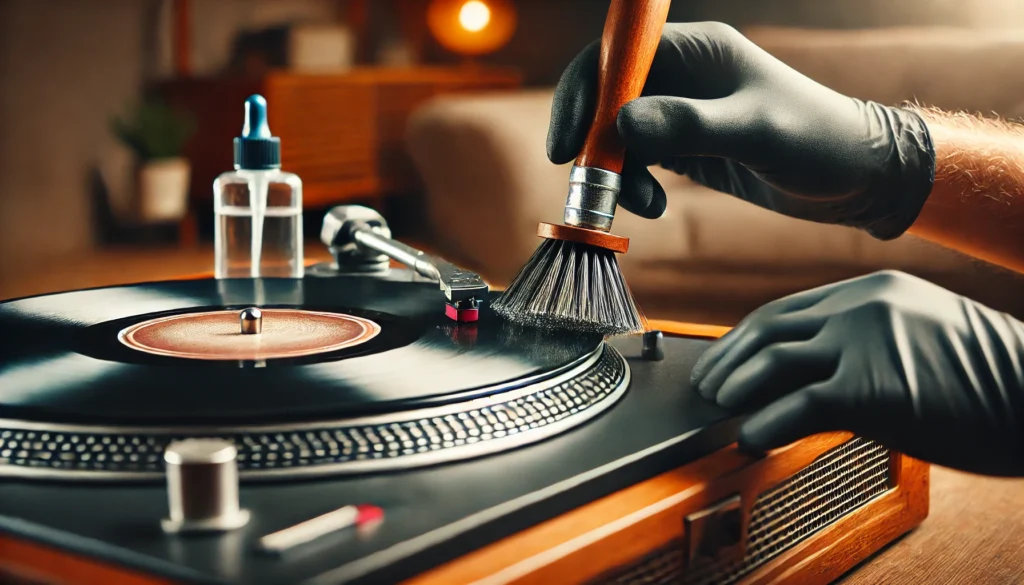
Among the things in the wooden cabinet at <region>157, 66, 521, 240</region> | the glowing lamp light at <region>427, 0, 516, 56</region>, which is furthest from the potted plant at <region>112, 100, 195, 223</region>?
the glowing lamp light at <region>427, 0, 516, 56</region>

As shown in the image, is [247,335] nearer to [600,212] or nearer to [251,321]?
[251,321]

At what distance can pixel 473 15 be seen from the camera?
418 cm

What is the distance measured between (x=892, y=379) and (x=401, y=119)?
348cm

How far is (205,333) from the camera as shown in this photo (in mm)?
781

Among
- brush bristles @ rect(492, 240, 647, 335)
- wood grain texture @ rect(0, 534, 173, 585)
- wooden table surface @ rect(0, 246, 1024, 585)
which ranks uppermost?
brush bristles @ rect(492, 240, 647, 335)

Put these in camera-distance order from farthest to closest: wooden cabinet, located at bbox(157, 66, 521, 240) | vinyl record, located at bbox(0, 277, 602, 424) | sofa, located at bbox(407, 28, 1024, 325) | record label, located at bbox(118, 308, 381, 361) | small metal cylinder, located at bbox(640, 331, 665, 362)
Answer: wooden cabinet, located at bbox(157, 66, 521, 240) < sofa, located at bbox(407, 28, 1024, 325) < small metal cylinder, located at bbox(640, 331, 665, 362) < record label, located at bbox(118, 308, 381, 361) < vinyl record, located at bbox(0, 277, 602, 424)

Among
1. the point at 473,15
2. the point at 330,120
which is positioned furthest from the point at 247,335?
the point at 473,15

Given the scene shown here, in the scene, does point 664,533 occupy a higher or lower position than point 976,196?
lower

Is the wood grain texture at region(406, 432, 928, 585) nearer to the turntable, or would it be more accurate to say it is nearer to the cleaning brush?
the turntable

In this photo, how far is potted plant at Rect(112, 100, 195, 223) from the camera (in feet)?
10.8

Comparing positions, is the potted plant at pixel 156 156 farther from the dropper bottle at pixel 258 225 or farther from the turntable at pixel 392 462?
the turntable at pixel 392 462

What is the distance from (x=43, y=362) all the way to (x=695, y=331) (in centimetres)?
57

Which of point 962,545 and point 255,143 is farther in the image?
point 255,143

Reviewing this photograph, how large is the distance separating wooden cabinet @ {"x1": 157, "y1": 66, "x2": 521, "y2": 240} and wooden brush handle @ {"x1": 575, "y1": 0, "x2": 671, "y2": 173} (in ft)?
9.36
